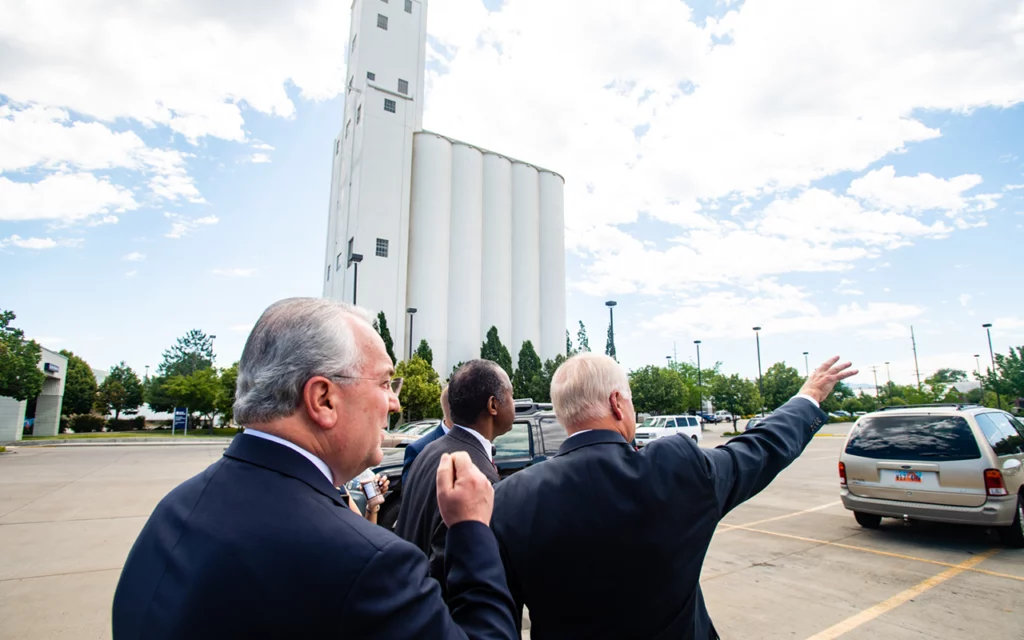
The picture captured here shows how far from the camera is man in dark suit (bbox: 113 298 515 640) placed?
3.27ft

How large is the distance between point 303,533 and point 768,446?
1.71 meters

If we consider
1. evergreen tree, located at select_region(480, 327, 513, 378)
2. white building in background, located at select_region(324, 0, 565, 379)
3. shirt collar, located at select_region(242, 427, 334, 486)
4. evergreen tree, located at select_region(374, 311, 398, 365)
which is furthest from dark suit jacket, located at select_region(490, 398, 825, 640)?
evergreen tree, located at select_region(480, 327, 513, 378)

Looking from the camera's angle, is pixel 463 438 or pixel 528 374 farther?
pixel 528 374

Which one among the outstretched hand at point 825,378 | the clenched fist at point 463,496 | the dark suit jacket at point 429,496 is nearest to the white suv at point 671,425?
the dark suit jacket at point 429,496

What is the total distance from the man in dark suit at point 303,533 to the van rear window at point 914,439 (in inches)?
311

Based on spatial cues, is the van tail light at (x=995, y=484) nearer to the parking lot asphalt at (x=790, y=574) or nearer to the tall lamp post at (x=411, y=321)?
the parking lot asphalt at (x=790, y=574)

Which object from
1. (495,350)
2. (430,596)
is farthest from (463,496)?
(495,350)

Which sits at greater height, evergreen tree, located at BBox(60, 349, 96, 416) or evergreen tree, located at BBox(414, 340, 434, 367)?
evergreen tree, located at BBox(414, 340, 434, 367)

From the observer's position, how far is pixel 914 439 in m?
7.07

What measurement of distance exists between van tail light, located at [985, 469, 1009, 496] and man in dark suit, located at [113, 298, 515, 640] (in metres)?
7.88

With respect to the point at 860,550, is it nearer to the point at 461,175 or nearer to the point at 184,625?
the point at 184,625

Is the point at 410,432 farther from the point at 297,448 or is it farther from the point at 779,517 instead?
the point at 297,448

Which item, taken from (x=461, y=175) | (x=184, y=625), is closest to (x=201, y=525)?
(x=184, y=625)

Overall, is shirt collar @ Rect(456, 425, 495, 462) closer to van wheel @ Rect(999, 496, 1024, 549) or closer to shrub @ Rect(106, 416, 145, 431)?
van wheel @ Rect(999, 496, 1024, 549)
